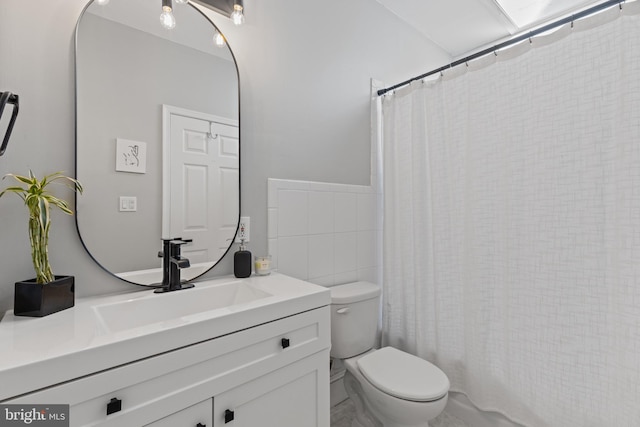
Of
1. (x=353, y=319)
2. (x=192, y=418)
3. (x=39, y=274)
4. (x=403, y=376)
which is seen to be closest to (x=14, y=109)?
(x=39, y=274)

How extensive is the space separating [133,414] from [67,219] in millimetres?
703

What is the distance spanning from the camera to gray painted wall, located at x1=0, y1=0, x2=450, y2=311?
3.06ft

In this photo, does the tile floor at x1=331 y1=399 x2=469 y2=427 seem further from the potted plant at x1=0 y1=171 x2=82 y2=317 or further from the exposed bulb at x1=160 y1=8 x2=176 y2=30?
the exposed bulb at x1=160 y1=8 x2=176 y2=30

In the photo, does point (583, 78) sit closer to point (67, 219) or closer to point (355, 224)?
point (355, 224)

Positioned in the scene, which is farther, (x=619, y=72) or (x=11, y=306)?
(x=619, y=72)

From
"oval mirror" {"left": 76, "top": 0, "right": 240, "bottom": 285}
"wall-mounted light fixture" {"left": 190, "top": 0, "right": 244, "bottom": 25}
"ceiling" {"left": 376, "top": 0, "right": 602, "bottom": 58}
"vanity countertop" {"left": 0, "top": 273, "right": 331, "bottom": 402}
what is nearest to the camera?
"vanity countertop" {"left": 0, "top": 273, "right": 331, "bottom": 402}

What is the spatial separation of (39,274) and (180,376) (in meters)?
0.55

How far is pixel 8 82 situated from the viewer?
915mm

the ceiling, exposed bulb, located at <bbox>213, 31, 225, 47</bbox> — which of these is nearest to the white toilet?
exposed bulb, located at <bbox>213, 31, 225, 47</bbox>

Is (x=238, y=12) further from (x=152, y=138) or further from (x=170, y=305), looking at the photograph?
(x=170, y=305)

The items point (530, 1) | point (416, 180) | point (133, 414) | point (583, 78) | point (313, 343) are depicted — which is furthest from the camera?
point (530, 1)

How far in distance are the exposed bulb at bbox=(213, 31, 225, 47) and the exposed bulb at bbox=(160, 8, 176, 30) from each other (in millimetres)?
167

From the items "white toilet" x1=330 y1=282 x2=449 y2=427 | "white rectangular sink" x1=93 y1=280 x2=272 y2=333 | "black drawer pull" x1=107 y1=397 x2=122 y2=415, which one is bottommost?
"white toilet" x1=330 y1=282 x2=449 y2=427

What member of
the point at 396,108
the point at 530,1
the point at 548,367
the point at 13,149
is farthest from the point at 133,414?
the point at 530,1
